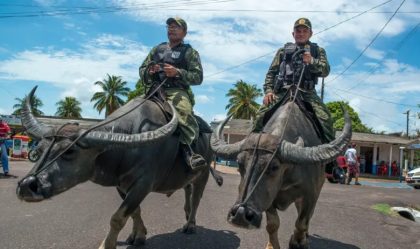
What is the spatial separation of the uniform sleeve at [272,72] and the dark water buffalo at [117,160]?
1826 mm

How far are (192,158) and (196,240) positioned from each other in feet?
4.59

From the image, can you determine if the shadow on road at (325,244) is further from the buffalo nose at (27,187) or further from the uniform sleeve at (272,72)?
the buffalo nose at (27,187)

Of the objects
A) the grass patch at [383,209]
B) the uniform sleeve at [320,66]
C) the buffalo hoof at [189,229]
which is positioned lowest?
the buffalo hoof at [189,229]

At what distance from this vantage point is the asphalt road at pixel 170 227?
6000 mm

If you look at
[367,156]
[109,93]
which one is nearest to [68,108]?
[109,93]

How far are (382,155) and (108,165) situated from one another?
4234 centimetres

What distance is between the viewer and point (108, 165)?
16.1 feet

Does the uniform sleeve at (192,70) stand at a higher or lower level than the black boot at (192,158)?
higher

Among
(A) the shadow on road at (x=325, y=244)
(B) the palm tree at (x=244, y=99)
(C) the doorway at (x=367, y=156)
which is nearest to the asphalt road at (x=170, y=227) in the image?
(A) the shadow on road at (x=325, y=244)

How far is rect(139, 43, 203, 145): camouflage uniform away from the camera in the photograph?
6.21m

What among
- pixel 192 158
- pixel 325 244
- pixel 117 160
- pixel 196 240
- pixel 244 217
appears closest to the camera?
pixel 244 217

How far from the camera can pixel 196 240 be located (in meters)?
6.32

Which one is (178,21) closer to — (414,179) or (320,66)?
(320,66)

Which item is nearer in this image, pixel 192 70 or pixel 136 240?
pixel 136 240
